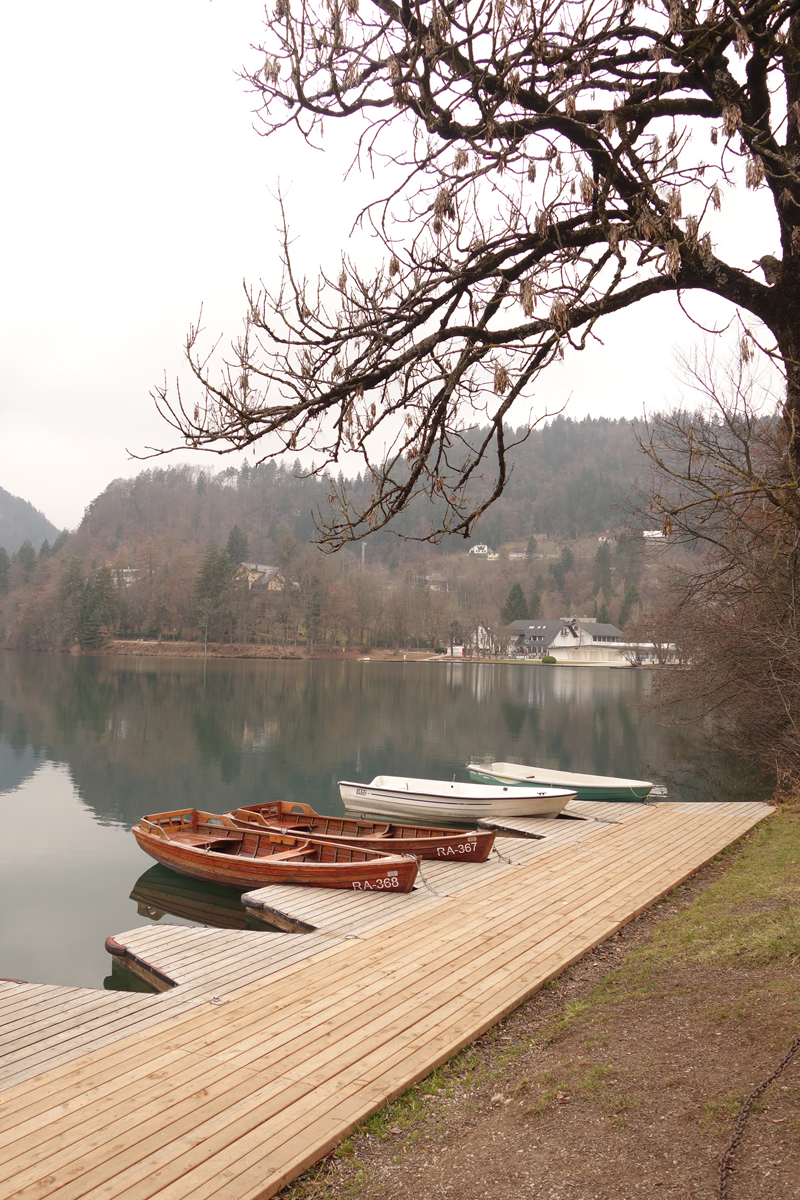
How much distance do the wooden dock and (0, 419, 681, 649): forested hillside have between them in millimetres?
14105

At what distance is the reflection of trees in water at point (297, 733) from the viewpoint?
75.4ft

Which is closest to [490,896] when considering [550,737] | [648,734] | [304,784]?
[304,784]

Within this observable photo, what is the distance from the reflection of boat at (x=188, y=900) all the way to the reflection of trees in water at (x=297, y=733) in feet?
17.9

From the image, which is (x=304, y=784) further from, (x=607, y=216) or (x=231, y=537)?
(x=231, y=537)

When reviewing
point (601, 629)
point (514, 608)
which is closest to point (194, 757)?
point (514, 608)

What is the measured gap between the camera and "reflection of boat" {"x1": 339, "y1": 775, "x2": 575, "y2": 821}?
1493 centimetres

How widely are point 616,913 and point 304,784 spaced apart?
15.3m

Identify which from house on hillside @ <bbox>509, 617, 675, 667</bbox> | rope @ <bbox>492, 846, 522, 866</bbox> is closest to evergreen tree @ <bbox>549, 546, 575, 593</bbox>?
house on hillside @ <bbox>509, 617, 675, 667</bbox>

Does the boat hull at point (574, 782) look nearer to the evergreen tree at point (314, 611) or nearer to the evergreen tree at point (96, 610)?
the evergreen tree at point (314, 611)

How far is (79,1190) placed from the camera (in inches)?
146

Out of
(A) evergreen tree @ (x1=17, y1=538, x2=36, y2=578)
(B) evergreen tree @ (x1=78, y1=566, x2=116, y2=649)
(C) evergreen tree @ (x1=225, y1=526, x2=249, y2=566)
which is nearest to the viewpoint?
(B) evergreen tree @ (x1=78, y1=566, x2=116, y2=649)

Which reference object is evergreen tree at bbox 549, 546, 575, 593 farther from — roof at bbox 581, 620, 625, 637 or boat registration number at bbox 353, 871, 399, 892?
boat registration number at bbox 353, 871, 399, 892

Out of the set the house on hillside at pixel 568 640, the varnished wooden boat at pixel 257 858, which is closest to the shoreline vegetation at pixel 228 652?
the house on hillside at pixel 568 640

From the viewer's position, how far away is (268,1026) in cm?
555
